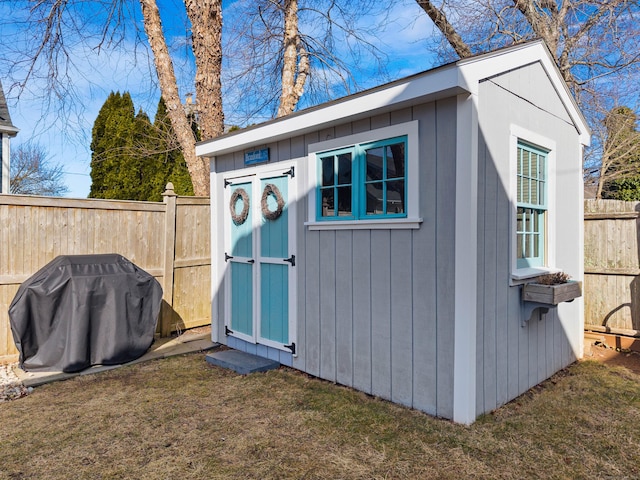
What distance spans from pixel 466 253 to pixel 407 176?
685mm

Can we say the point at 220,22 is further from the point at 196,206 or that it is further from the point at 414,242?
the point at 414,242

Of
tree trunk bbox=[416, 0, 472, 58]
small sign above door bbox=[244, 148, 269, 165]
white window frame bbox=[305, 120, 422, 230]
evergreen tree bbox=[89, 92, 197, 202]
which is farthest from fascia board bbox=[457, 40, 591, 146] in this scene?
evergreen tree bbox=[89, 92, 197, 202]

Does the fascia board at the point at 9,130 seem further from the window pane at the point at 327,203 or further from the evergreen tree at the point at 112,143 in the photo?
the window pane at the point at 327,203

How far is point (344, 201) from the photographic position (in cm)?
349

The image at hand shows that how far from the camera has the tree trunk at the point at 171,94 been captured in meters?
6.83

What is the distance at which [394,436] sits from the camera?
105 inches

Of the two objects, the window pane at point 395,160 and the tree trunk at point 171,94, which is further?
the tree trunk at point 171,94

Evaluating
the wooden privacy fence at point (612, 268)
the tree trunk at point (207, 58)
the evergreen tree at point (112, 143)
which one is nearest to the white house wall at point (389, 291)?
the wooden privacy fence at point (612, 268)

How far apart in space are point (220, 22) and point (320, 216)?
16.0 ft

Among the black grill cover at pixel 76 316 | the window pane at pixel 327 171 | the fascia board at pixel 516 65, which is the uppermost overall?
the fascia board at pixel 516 65

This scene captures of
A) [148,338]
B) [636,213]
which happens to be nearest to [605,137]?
[636,213]

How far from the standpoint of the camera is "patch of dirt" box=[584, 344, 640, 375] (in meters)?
4.14

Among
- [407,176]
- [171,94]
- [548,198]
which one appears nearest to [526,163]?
[548,198]

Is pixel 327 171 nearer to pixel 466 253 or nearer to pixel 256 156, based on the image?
pixel 256 156
